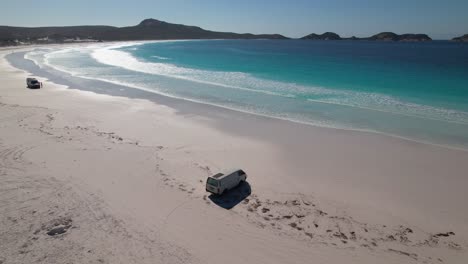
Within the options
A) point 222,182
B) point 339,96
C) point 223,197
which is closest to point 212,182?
point 222,182

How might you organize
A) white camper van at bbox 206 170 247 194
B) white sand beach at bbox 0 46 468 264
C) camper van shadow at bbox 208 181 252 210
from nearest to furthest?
white sand beach at bbox 0 46 468 264, camper van shadow at bbox 208 181 252 210, white camper van at bbox 206 170 247 194

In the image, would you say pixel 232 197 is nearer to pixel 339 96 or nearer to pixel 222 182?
pixel 222 182

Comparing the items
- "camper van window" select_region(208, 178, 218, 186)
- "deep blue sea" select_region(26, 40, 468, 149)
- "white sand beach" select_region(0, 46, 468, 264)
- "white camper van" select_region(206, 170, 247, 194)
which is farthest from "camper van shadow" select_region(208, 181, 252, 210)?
"deep blue sea" select_region(26, 40, 468, 149)

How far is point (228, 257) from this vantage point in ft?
29.8

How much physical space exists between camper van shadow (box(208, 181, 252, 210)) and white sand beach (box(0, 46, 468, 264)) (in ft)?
0.23

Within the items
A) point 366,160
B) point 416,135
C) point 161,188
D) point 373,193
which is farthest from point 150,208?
point 416,135

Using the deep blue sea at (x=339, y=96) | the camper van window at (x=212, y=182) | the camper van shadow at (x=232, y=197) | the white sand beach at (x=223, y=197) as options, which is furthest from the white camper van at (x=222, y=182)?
the deep blue sea at (x=339, y=96)

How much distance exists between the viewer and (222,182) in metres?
12.0

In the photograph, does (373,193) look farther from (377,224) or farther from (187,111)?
(187,111)

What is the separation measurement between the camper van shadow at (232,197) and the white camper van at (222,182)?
28 cm

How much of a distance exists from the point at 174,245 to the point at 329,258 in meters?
5.08

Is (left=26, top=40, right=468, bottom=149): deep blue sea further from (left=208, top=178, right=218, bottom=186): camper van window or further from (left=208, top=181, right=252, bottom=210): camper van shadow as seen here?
(left=208, top=178, right=218, bottom=186): camper van window

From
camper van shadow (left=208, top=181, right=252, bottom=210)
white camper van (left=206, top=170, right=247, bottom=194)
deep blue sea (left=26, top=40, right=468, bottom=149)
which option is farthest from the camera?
deep blue sea (left=26, top=40, right=468, bottom=149)

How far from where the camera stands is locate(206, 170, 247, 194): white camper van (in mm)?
11969
